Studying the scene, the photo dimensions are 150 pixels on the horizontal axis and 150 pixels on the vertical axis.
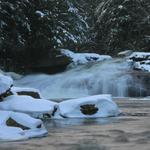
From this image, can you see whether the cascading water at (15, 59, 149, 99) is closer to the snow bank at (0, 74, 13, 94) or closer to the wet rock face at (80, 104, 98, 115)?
the wet rock face at (80, 104, 98, 115)

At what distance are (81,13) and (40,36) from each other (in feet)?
15.5

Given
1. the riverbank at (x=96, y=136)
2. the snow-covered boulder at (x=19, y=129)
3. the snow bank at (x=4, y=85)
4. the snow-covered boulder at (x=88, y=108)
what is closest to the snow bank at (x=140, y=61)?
the snow-covered boulder at (x=88, y=108)

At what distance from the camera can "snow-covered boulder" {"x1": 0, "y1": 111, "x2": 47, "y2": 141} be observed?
12242 mm

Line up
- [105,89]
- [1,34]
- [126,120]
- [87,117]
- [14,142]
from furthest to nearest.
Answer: [1,34] < [105,89] < [87,117] < [126,120] < [14,142]

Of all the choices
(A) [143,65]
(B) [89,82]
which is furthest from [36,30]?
(A) [143,65]

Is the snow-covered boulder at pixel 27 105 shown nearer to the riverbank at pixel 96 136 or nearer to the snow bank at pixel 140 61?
the riverbank at pixel 96 136

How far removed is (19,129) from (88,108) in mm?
5410

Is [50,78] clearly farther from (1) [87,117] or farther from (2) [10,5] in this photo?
(1) [87,117]

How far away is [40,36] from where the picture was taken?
108 ft

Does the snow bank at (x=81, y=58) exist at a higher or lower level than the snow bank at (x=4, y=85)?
lower

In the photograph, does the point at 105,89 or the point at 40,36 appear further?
the point at 40,36

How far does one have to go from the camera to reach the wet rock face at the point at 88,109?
17669 mm

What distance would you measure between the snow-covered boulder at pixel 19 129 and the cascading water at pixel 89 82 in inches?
571

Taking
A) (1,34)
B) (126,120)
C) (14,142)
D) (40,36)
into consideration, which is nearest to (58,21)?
(40,36)
